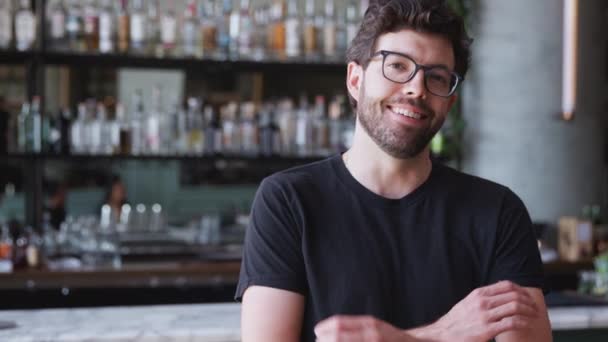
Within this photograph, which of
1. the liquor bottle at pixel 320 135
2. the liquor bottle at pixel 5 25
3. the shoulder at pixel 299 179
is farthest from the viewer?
the liquor bottle at pixel 320 135

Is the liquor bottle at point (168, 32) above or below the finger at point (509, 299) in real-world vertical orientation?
above

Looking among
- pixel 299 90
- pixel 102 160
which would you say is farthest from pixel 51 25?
pixel 299 90

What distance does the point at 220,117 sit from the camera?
4977 mm

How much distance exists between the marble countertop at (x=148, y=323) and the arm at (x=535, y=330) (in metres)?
0.98

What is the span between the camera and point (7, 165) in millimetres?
4941

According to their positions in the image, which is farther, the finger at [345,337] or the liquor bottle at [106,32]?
the liquor bottle at [106,32]

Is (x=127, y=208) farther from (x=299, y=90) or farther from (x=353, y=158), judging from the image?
(x=353, y=158)

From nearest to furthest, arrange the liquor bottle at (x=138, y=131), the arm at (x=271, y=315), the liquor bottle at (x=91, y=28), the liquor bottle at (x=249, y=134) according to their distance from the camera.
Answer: the arm at (x=271, y=315) → the liquor bottle at (x=91, y=28) → the liquor bottle at (x=138, y=131) → the liquor bottle at (x=249, y=134)

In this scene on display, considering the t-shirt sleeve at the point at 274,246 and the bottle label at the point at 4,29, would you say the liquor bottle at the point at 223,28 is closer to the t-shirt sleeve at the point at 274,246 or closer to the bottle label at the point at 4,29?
the bottle label at the point at 4,29

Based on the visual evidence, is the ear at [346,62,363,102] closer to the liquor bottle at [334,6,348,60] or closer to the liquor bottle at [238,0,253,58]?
the liquor bottle at [238,0,253,58]

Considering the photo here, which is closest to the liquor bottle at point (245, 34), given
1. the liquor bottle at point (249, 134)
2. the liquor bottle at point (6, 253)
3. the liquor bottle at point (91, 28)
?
the liquor bottle at point (249, 134)

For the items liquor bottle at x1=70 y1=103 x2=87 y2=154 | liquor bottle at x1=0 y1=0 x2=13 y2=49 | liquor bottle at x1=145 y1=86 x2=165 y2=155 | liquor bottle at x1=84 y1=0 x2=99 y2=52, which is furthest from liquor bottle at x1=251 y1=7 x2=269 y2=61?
liquor bottle at x1=0 y1=0 x2=13 y2=49

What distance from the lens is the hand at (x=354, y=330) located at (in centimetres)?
138

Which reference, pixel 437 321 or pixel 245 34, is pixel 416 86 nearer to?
pixel 437 321
